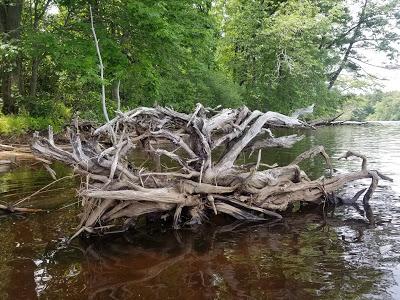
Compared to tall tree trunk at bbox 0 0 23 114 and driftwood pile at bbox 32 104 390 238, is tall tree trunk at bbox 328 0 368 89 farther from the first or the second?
driftwood pile at bbox 32 104 390 238

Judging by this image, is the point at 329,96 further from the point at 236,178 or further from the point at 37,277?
the point at 37,277

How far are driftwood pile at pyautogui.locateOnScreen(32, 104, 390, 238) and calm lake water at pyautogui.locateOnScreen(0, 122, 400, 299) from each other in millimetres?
376

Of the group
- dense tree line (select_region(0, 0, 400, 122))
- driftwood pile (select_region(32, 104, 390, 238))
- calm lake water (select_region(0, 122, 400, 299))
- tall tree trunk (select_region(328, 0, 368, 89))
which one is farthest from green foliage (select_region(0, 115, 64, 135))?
tall tree trunk (select_region(328, 0, 368, 89))

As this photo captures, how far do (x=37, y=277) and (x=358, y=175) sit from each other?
19.3 ft

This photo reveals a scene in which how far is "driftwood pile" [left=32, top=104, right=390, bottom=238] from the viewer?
21.1 ft

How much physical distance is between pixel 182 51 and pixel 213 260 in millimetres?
13325

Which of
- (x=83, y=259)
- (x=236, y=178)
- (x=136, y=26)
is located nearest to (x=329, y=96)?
(x=136, y=26)

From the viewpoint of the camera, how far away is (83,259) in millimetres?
5484

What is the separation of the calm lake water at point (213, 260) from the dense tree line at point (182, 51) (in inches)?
166

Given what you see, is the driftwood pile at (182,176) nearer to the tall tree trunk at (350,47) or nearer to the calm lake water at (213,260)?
the calm lake water at (213,260)

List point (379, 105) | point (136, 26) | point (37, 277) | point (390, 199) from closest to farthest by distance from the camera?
1. point (37, 277)
2. point (390, 199)
3. point (136, 26)
4. point (379, 105)

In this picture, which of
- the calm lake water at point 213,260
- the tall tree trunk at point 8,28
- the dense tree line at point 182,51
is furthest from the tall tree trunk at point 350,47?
the calm lake water at point 213,260

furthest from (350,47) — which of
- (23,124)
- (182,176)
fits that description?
(182,176)

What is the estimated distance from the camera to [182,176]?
6758 mm
